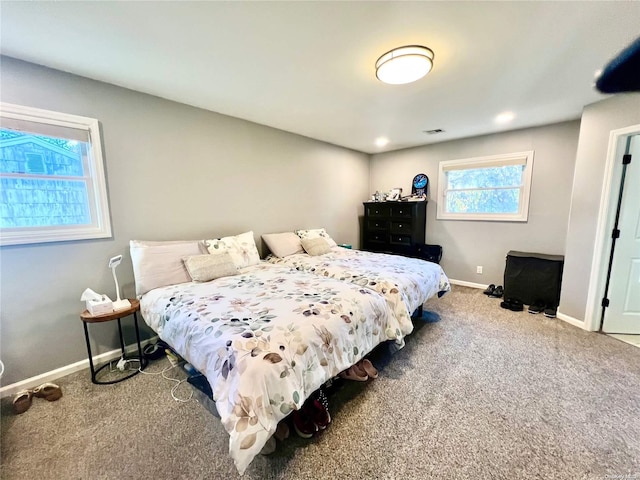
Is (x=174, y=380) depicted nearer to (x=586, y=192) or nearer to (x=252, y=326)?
(x=252, y=326)

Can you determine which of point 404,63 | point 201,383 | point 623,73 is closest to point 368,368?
point 201,383

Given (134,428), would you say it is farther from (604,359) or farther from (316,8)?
(604,359)

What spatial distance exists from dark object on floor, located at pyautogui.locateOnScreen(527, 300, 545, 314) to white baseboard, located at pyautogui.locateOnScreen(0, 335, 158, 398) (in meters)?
4.50

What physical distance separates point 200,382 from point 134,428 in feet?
1.40

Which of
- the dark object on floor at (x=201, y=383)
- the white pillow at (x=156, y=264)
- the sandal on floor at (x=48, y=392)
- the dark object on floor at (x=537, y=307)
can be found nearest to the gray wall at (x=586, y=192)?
the dark object on floor at (x=537, y=307)

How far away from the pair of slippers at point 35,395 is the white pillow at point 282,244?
7.30 ft

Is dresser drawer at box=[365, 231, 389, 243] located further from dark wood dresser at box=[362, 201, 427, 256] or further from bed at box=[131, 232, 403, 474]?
bed at box=[131, 232, 403, 474]

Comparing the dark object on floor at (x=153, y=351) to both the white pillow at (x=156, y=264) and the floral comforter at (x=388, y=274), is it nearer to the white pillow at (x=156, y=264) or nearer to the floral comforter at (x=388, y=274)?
the white pillow at (x=156, y=264)

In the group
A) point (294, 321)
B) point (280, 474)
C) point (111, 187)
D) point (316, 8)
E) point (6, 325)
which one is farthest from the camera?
point (111, 187)

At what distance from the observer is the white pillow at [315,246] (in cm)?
349

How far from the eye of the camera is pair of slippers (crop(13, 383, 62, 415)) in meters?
1.73

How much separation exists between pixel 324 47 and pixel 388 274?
1.95 m

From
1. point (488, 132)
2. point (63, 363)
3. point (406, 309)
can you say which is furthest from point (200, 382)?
point (488, 132)

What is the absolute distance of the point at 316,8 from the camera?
142 cm
